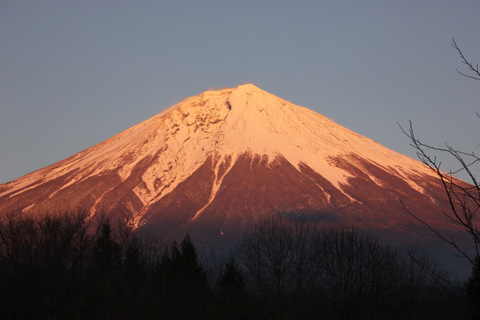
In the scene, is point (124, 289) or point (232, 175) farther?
point (232, 175)

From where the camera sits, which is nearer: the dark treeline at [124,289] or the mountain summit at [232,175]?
the dark treeline at [124,289]

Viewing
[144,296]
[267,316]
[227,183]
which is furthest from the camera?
[227,183]

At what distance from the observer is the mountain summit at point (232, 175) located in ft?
493

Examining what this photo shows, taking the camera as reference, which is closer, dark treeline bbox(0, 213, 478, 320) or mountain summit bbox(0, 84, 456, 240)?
dark treeline bbox(0, 213, 478, 320)

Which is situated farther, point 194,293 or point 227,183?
point 227,183

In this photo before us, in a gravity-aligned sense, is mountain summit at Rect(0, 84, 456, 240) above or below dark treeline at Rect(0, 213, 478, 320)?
above

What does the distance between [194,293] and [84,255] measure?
21.0ft

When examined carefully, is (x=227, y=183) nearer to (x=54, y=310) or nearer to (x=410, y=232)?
(x=410, y=232)

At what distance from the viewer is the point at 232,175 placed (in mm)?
166375

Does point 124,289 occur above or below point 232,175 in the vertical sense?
below

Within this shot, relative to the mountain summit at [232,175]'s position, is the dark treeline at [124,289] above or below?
below

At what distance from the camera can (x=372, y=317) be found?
32.6 metres

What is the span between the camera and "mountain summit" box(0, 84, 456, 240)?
493 ft

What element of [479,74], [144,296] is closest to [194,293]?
[144,296]
